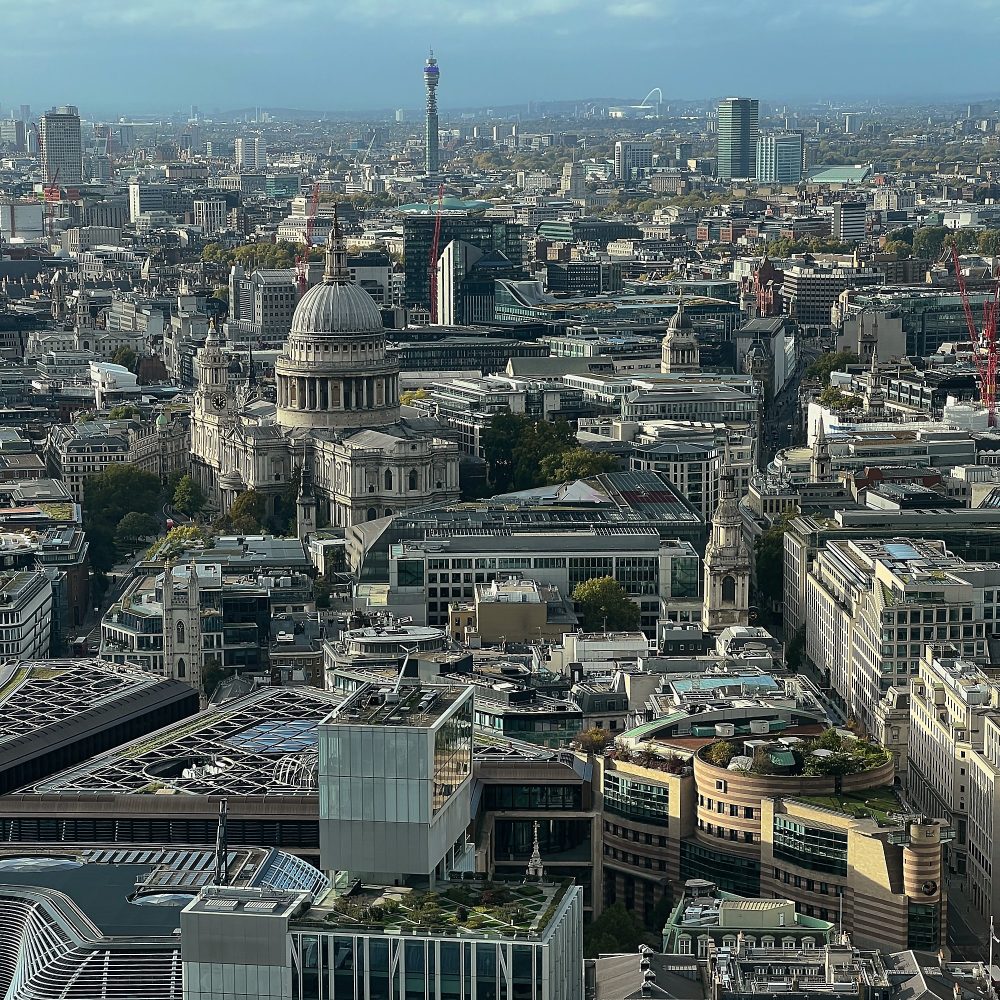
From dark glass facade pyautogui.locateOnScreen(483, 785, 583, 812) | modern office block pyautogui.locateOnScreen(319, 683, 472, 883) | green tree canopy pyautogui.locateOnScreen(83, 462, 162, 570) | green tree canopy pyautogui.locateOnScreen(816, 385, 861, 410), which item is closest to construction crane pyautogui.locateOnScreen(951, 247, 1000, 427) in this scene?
green tree canopy pyautogui.locateOnScreen(816, 385, 861, 410)

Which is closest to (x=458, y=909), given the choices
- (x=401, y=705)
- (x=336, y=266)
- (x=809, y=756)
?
(x=401, y=705)

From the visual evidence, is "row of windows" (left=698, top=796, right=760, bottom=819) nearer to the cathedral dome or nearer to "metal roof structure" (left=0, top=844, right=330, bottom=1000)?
"metal roof structure" (left=0, top=844, right=330, bottom=1000)

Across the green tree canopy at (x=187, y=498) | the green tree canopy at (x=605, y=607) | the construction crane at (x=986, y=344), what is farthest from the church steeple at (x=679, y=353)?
the green tree canopy at (x=605, y=607)

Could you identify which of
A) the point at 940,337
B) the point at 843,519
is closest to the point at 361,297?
the point at 843,519

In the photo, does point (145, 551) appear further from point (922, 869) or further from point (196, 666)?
point (922, 869)

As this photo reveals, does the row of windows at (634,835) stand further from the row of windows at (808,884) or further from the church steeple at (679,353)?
the church steeple at (679,353)

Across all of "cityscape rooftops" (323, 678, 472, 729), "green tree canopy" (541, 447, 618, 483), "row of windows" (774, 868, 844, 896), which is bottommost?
"row of windows" (774, 868, 844, 896)
